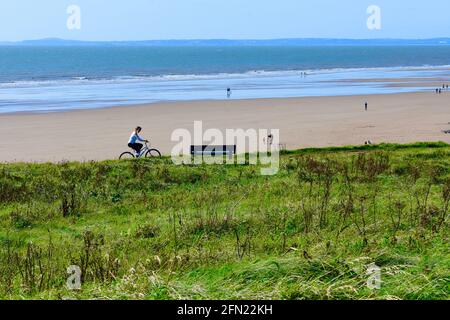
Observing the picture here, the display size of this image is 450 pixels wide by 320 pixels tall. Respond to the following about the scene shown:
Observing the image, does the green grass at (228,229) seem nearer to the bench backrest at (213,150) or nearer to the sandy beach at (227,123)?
the bench backrest at (213,150)

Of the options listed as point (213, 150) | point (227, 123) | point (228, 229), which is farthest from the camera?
point (227, 123)

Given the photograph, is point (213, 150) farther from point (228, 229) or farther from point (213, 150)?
point (228, 229)

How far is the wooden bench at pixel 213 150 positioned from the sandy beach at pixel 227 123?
329 inches

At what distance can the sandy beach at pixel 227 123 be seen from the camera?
36062mm

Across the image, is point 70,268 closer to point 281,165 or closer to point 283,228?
point 283,228

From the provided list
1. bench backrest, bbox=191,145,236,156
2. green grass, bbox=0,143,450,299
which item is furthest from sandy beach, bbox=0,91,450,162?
green grass, bbox=0,143,450,299

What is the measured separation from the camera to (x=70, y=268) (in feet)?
28.1

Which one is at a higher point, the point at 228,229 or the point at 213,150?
the point at 213,150

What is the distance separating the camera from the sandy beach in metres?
36.1

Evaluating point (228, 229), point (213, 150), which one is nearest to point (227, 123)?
point (213, 150)

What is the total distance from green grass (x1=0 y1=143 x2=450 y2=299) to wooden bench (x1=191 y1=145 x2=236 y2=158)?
2937 millimetres

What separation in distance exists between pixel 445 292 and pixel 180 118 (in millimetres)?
42372

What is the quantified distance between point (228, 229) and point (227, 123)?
1327 inches

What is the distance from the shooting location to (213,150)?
24094mm
